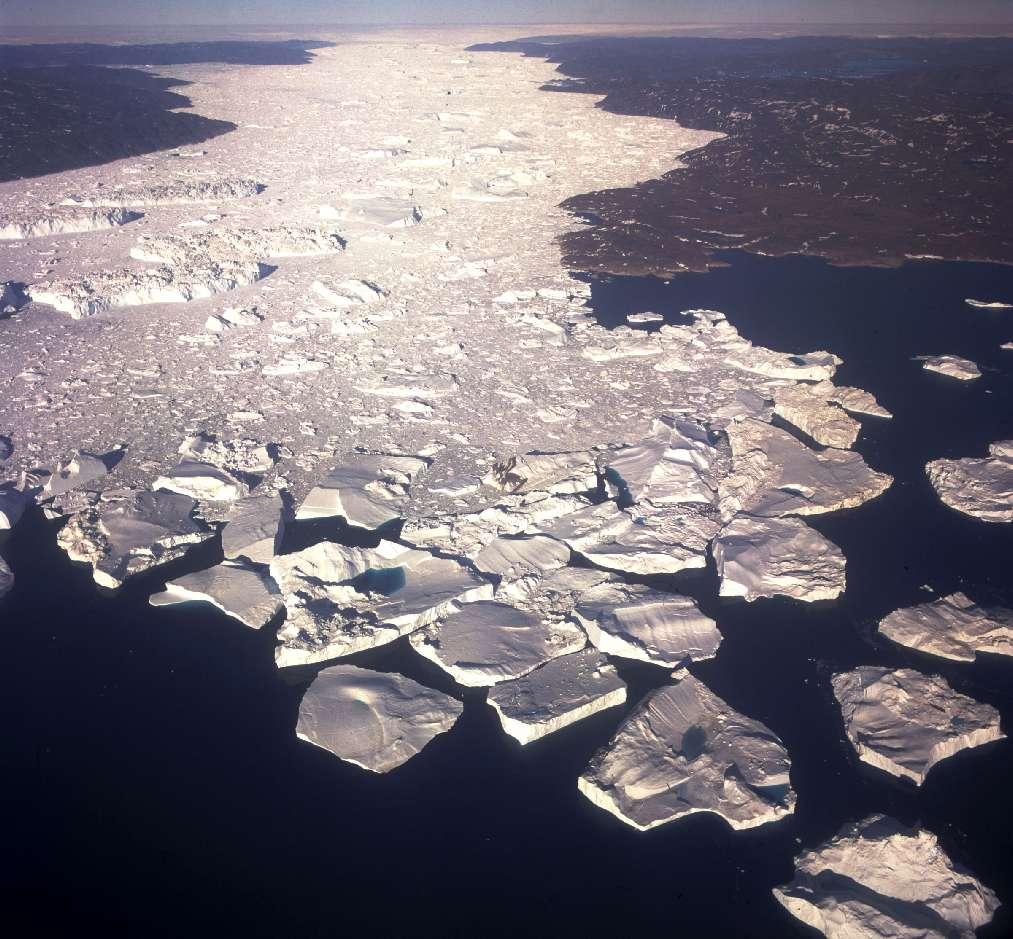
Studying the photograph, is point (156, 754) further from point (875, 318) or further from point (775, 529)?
point (875, 318)

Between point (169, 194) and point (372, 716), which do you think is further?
point (169, 194)

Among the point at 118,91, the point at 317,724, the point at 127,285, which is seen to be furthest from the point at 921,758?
the point at 118,91

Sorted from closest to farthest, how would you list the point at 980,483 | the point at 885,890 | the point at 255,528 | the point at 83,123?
the point at 885,890, the point at 255,528, the point at 980,483, the point at 83,123

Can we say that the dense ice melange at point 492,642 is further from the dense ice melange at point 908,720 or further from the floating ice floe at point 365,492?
the dense ice melange at point 908,720

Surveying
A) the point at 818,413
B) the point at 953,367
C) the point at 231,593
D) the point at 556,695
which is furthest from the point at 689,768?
the point at 953,367

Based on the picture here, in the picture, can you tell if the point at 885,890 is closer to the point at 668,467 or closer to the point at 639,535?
the point at 639,535

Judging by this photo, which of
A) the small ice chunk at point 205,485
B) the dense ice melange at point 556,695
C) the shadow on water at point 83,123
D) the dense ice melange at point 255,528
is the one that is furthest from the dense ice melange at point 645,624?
the shadow on water at point 83,123
